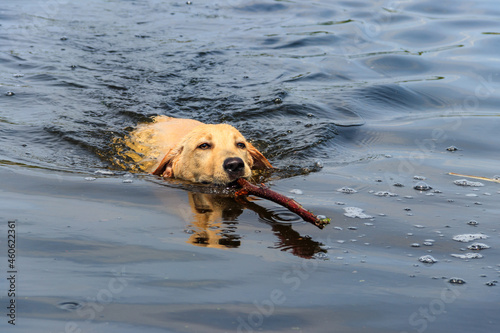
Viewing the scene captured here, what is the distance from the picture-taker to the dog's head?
6.45 metres

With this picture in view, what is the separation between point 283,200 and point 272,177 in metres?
1.89

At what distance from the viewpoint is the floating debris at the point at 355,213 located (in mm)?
5465

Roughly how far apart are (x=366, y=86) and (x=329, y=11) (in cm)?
729

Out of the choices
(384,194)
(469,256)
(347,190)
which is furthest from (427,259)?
(347,190)

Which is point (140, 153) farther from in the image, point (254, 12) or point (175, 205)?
point (254, 12)

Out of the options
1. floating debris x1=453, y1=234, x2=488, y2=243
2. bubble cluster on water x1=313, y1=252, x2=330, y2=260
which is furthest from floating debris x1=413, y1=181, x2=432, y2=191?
bubble cluster on water x1=313, y1=252, x2=330, y2=260

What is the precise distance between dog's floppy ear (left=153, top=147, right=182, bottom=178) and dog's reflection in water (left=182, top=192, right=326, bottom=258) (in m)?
0.83

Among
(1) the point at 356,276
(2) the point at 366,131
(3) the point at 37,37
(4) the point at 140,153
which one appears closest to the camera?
(1) the point at 356,276

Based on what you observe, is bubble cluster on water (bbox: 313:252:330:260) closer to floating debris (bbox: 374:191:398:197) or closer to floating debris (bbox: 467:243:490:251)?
floating debris (bbox: 467:243:490:251)

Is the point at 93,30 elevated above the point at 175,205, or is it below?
above

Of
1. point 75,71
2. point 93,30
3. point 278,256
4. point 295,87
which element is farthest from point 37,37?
point 278,256

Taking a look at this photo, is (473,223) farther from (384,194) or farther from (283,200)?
(283,200)

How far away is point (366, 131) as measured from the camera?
8.97m

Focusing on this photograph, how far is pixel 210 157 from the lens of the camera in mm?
6719
